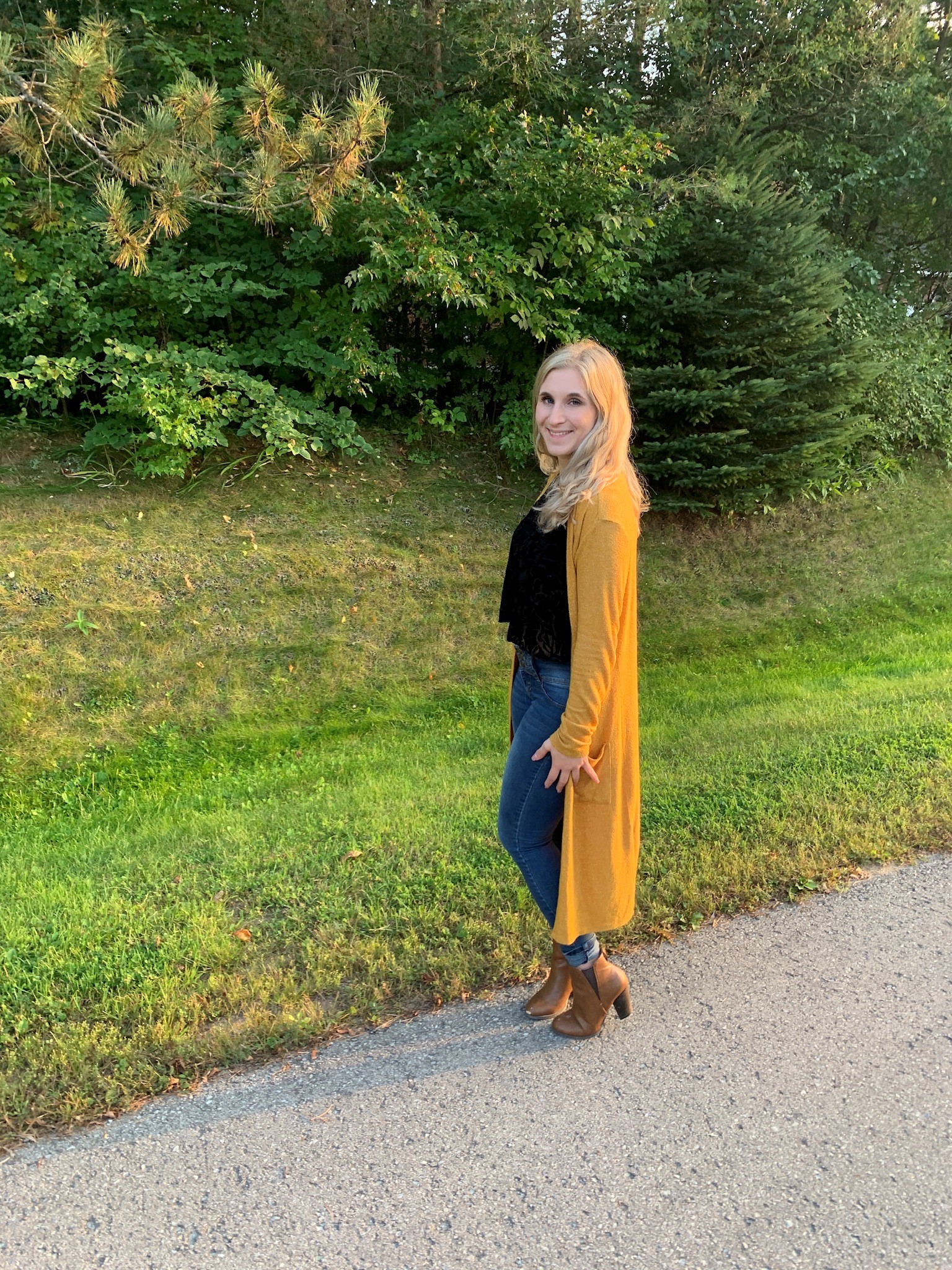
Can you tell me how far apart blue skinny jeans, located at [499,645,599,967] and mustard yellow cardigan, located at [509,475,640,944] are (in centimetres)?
6

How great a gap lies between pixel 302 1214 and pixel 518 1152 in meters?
0.56

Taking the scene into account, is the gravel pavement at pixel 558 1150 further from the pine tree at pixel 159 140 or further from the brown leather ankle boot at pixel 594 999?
the pine tree at pixel 159 140

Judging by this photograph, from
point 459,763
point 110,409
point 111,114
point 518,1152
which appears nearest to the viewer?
point 518,1152

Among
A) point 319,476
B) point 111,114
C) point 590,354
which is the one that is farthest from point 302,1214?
point 319,476

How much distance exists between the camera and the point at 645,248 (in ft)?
26.7

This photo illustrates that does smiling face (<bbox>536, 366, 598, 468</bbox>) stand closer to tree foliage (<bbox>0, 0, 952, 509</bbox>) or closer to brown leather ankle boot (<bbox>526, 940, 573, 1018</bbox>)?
brown leather ankle boot (<bbox>526, 940, 573, 1018</bbox>)

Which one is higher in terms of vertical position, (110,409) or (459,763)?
(110,409)

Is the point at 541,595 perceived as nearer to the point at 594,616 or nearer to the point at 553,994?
the point at 594,616

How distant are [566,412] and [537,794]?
111 centimetres

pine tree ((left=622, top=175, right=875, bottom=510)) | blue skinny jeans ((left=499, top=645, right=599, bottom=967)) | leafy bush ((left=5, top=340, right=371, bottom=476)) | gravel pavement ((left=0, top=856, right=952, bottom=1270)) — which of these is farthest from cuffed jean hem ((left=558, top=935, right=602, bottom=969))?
pine tree ((left=622, top=175, right=875, bottom=510))

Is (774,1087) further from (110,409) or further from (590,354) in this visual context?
(110,409)

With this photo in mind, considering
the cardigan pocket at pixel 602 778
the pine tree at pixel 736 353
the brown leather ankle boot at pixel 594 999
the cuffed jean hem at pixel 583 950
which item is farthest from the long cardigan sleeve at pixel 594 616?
the pine tree at pixel 736 353

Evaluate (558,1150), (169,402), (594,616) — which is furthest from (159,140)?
(558,1150)

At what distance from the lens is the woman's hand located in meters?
2.41
